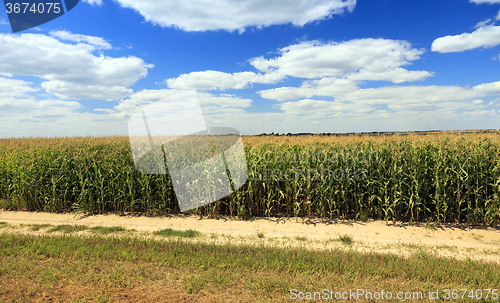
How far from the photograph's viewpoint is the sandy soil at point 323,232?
6289 millimetres

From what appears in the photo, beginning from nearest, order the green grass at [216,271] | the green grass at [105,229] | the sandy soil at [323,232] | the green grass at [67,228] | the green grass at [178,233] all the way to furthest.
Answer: the green grass at [216,271] → the sandy soil at [323,232] → the green grass at [178,233] → the green grass at [105,229] → the green grass at [67,228]

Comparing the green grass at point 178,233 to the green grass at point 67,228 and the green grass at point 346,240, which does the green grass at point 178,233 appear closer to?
the green grass at point 67,228

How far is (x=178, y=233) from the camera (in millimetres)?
7008

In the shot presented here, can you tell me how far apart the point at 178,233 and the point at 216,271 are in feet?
8.87

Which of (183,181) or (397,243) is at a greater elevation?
(183,181)

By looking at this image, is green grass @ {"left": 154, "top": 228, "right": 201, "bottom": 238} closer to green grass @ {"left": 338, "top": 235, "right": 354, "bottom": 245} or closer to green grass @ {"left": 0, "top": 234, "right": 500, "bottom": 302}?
green grass @ {"left": 0, "top": 234, "right": 500, "bottom": 302}

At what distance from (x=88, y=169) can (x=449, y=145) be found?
499 inches

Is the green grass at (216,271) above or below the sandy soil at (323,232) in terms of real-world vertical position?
above

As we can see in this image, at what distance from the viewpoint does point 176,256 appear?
5301mm

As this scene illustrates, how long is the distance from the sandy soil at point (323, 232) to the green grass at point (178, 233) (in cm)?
25

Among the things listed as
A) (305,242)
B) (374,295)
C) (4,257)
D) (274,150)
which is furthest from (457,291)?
(4,257)

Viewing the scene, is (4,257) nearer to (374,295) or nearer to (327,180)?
(374,295)

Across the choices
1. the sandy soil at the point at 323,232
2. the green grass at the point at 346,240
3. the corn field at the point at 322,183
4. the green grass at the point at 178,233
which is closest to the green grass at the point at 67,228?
the sandy soil at the point at 323,232

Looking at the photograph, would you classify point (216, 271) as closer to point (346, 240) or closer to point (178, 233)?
point (178, 233)
